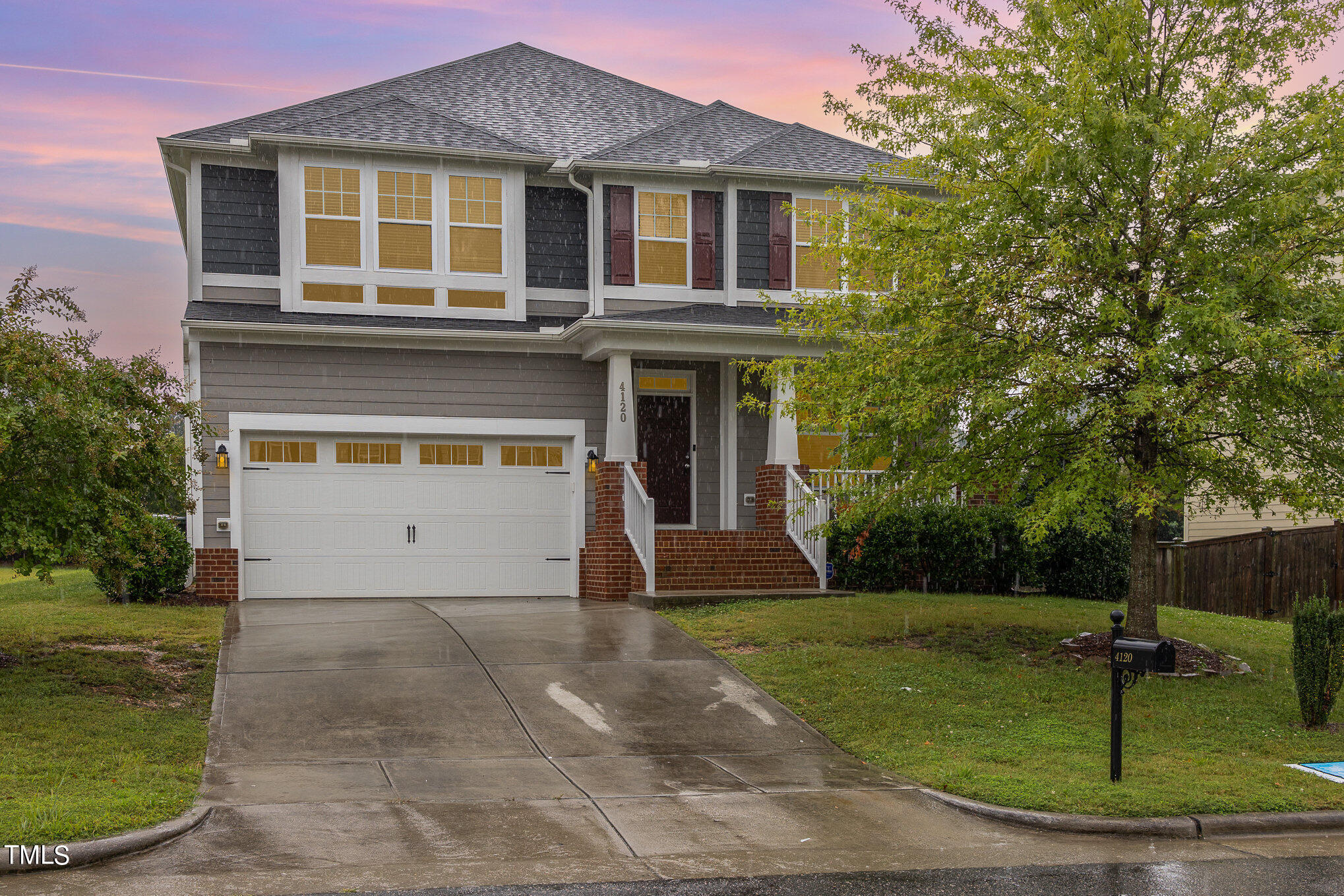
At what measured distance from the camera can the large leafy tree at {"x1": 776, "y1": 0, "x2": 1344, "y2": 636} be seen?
9.98 metres

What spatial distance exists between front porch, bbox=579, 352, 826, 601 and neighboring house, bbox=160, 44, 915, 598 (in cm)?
4

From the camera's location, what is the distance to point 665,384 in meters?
17.7

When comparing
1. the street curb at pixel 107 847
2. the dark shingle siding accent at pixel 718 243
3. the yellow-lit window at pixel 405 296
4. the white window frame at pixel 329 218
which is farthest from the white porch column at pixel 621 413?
the street curb at pixel 107 847

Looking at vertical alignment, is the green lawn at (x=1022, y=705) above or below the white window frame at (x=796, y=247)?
below

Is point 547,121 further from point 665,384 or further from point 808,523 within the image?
point 808,523

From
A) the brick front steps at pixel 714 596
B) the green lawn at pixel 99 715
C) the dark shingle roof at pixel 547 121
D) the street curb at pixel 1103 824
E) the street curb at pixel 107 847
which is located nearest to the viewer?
the street curb at pixel 107 847

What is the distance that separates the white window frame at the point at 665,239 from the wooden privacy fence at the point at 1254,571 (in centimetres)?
860

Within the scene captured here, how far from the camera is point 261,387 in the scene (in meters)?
15.9

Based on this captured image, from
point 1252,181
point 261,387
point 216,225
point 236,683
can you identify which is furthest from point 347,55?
point 1252,181

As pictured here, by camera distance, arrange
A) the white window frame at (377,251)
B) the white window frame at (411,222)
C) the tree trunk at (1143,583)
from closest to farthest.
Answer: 1. the tree trunk at (1143,583)
2. the white window frame at (377,251)
3. the white window frame at (411,222)

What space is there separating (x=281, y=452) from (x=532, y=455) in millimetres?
3550

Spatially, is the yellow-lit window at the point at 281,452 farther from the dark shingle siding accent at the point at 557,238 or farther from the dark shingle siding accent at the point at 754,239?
the dark shingle siding accent at the point at 754,239

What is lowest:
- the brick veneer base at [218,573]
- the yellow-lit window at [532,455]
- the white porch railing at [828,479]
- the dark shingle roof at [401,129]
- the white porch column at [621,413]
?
the brick veneer base at [218,573]

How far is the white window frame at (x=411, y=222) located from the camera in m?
16.7
